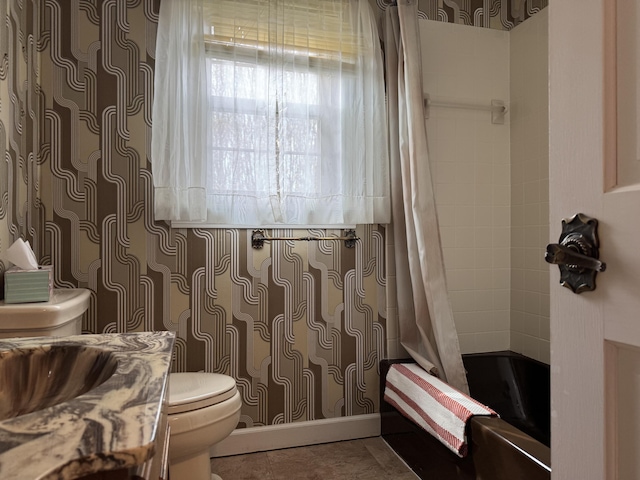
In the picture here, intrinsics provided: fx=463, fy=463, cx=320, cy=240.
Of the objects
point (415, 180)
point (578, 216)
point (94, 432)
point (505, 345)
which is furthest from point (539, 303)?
point (94, 432)

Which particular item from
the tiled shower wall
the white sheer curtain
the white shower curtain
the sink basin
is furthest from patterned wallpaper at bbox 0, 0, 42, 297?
the tiled shower wall

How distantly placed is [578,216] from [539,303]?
6.30ft

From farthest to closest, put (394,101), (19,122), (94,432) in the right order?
1. (394,101)
2. (19,122)
3. (94,432)

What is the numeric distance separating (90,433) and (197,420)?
4.08ft

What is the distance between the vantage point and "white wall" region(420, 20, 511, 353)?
253 cm

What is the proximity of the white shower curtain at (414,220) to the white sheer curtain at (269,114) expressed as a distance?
3.3 inches

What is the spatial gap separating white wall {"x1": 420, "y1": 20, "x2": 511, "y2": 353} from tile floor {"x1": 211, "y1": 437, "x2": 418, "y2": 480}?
2.54ft

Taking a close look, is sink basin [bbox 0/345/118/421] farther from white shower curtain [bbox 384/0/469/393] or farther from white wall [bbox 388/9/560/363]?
white wall [bbox 388/9/560/363]

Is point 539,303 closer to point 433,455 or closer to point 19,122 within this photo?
point 433,455

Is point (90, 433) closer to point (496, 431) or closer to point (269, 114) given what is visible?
point (496, 431)

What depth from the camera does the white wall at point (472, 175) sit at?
2527 mm

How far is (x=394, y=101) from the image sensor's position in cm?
236

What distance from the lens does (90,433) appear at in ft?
1.53

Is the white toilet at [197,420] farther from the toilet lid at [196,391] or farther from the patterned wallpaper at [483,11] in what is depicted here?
the patterned wallpaper at [483,11]
